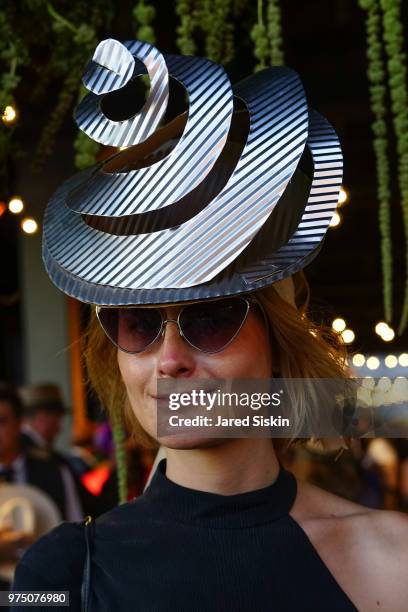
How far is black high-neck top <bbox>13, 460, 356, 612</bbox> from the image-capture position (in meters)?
1.13

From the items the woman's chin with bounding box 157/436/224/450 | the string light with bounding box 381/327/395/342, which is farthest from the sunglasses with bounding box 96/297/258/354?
the string light with bounding box 381/327/395/342

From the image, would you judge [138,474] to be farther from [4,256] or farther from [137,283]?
[4,256]

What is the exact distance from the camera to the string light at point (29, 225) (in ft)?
5.20

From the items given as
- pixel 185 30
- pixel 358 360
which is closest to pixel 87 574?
pixel 358 360

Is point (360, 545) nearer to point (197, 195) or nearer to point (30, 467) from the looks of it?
point (197, 195)

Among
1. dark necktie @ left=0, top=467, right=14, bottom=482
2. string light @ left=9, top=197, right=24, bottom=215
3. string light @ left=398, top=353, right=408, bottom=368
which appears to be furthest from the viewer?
dark necktie @ left=0, top=467, right=14, bottom=482

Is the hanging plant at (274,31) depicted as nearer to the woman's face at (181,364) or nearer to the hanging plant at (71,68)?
the hanging plant at (71,68)

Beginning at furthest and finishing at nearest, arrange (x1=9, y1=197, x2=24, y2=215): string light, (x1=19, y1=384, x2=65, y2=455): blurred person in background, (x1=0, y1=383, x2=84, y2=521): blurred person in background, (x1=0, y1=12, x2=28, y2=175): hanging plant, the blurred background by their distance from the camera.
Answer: (x1=19, y1=384, x2=65, y2=455): blurred person in background, (x1=0, y1=383, x2=84, y2=521): blurred person in background, (x1=9, y1=197, x2=24, y2=215): string light, (x1=0, y1=12, x2=28, y2=175): hanging plant, the blurred background

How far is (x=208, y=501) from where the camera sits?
1197 mm

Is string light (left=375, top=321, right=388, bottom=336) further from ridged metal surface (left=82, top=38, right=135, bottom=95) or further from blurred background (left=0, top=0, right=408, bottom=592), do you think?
ridged metal surface (left=82, top=38, right=135, bottom=95)

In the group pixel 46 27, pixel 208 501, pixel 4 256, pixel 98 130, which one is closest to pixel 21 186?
pixel 46 27

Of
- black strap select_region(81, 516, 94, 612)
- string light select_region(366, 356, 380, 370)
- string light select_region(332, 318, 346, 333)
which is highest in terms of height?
string light select_region(332, 318, 346, 333)

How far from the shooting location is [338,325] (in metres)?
1.39

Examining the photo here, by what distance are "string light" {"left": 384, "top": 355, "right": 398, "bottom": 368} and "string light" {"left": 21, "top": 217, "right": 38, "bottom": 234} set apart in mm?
648
